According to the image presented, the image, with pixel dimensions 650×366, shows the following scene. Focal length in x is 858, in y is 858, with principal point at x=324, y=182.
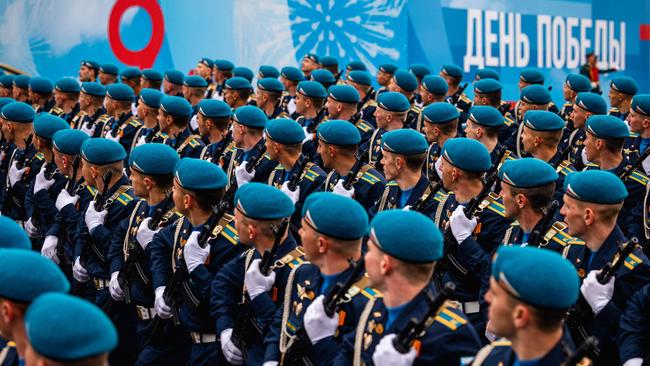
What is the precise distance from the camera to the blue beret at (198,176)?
5.17 meters

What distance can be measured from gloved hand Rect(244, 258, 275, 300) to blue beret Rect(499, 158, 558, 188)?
1679 mm

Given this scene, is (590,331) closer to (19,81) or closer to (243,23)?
(19,81)

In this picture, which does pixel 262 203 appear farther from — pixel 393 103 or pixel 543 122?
pixel 393 103

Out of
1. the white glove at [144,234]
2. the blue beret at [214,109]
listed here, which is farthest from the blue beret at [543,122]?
the white glove at [144,234]

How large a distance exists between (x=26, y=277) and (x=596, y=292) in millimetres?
2939

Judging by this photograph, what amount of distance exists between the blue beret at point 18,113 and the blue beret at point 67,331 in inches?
255

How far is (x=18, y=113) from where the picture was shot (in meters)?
8.78

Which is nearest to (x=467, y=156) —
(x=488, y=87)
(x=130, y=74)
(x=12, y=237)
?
(x=12, y=237)

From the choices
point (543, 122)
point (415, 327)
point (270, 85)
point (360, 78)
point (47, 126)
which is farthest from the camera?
point (360, 78)

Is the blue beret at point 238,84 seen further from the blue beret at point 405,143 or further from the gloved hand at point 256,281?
the gloved hand at point 256,281

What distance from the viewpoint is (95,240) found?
20.1 ft

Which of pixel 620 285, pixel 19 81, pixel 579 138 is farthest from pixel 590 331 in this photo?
pixel 19 81

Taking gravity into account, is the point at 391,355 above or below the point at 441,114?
above

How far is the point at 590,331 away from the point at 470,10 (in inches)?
624
